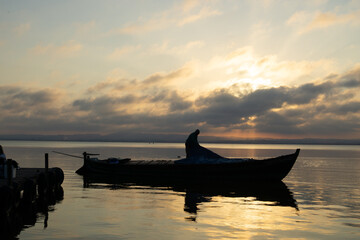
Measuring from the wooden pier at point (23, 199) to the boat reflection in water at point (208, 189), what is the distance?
657 cm

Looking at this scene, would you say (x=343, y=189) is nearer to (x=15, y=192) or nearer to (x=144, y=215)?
(x=144, y=215)

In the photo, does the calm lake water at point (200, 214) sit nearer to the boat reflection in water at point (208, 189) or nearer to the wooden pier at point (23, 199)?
the boat reflection in water at point (208, 189)

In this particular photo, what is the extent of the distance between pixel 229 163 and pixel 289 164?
5.61 meters

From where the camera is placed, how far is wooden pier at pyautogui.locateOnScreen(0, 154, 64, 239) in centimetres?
1729

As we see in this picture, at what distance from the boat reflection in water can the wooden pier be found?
259 inches

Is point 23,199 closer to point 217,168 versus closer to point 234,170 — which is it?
point 217,168

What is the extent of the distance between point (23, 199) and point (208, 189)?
1502 centimetres

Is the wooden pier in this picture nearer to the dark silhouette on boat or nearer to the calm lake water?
the calm lake water

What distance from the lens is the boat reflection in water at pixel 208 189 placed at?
81.0ft

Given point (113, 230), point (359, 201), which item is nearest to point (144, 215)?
point (113, 230)

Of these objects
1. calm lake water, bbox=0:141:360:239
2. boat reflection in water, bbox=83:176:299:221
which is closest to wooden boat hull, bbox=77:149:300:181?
boat reflection in water, bbox=83:176:299:221

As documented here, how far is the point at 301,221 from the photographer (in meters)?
18.2

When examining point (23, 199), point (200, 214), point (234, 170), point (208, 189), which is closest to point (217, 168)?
point (234, 170)

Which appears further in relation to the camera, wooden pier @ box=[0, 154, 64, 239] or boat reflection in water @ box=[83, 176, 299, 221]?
boat reflection in water @ box=[83, 176, 299, 221]
